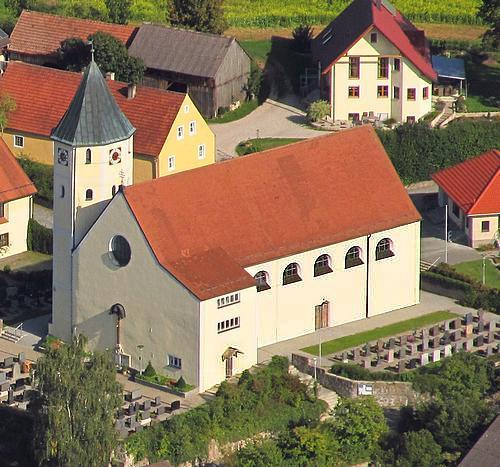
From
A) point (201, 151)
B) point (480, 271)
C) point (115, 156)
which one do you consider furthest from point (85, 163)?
point (480, 271)

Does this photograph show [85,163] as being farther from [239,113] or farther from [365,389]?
[239,113]

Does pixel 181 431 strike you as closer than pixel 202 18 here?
Yes

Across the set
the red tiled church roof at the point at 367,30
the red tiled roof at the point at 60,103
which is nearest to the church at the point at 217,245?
the red tiled roof at the point at 60,103

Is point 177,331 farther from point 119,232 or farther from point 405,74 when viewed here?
point 405,74

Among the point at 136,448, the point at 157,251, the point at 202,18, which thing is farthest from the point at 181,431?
the point at 202,18

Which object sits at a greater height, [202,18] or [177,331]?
[202,18]

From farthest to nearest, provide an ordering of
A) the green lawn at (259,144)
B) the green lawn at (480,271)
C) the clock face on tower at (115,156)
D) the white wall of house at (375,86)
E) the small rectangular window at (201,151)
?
the white wall of house at (375,86)
the green lawn at (259,144)
the small rectangular window at (201,151)
the green lawn at (480,271)
the clock face on tower at (115,156)

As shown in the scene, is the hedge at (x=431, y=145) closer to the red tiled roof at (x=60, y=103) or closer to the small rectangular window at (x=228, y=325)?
the red tiled roof at (x=60, y=103)
